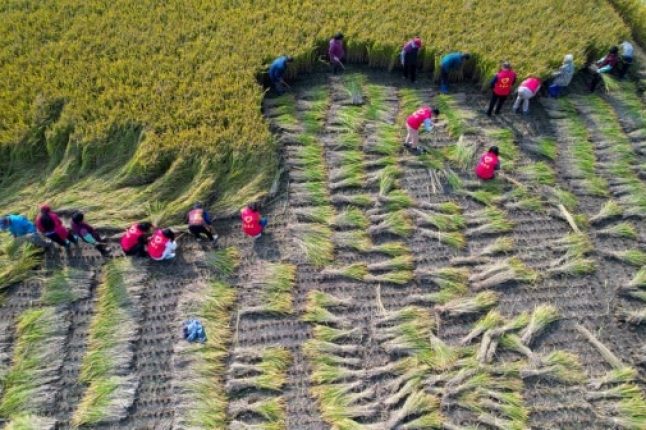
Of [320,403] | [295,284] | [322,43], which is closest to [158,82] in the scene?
[322,43]

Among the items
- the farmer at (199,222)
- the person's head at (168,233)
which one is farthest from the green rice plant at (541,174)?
the person's head at (168,233)

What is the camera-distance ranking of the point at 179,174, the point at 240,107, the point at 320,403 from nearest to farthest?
the point at 320,403
the point at 179,174
the point at 240,107

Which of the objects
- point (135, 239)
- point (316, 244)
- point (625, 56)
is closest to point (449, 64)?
point (625, 56)

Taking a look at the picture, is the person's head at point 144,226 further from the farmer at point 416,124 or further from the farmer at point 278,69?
the farmer at point 416,124

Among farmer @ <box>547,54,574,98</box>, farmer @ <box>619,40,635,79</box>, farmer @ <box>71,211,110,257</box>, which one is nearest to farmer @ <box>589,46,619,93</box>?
farmer @ <box>619,40,635,79</box>

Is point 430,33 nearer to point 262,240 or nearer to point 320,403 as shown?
point 262,240

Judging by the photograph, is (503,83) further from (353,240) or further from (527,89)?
(353,240)
